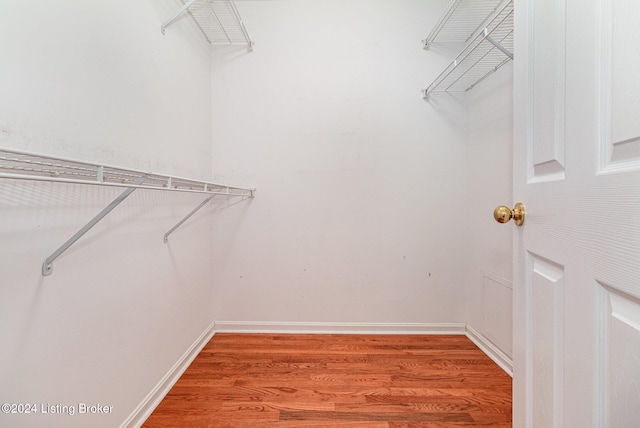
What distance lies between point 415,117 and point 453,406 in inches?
73.2

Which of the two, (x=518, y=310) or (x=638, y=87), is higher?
(x=638, y=87)

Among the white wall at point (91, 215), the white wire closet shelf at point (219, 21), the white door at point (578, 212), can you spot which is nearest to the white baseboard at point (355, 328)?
the white wall at point (91, 215)

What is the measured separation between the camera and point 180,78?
158 cm

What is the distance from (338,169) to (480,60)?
1133 mm

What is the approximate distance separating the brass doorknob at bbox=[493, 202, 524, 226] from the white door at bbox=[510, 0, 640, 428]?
24 millimetres

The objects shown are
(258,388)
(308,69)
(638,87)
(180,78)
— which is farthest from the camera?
(308,69)

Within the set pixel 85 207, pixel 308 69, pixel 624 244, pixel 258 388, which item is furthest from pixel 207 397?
pixel 308 69

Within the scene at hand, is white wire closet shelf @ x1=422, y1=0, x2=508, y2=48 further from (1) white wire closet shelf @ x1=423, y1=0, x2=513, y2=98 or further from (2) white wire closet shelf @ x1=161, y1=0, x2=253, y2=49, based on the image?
(2) white wire closet shelf @ x1=161, y1=0, x2=253, y2=49

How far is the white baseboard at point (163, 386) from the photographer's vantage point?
1190 mm

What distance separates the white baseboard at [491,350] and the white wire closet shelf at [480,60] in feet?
5.81

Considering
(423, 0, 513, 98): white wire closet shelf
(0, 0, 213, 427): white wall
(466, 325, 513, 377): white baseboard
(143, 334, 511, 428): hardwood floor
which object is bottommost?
(143, 334, 511, 428): hardwood floor

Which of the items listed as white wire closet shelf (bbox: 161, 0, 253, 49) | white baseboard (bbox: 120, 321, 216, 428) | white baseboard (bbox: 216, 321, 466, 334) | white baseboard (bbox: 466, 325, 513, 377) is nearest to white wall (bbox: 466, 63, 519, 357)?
white baseboard (bbox: 466, 325, 513, 377)

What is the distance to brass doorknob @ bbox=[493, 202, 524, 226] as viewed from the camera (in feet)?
2.41

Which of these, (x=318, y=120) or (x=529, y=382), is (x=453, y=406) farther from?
(x=318, y=120)
